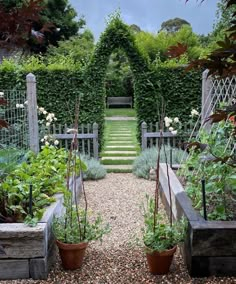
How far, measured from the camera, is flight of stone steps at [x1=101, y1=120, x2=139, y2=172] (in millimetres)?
6293

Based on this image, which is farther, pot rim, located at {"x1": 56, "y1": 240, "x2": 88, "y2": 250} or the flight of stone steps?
the flight of stone steps

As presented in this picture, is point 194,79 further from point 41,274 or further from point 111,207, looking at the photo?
point 41,274

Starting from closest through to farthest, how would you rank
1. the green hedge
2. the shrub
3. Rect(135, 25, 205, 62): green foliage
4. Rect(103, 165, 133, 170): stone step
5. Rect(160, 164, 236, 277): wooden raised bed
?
Rect(160, 164, 236, 277): wooden raised bed → the shrub → Rect(103, 165, 133, 170): stone step → the green hedge → Rect(135, 25, 205, 62): green foliage

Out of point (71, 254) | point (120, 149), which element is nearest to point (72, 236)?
point (71, 254)

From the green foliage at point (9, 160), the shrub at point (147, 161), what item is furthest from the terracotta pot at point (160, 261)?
the shrub at point (147, 161)

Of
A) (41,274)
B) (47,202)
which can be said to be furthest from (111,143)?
(41,274)

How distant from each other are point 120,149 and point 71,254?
5223mm

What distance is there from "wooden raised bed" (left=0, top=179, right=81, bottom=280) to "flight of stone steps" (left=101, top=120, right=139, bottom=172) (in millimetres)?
3686

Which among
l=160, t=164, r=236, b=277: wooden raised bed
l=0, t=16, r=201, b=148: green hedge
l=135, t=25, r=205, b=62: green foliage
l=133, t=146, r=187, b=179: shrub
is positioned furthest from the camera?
l=135, t=25, r=205, b=62: green foliage

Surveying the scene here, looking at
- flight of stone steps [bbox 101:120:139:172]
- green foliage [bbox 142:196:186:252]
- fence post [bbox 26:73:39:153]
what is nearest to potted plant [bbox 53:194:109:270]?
A: green foliage [bbox 142:196:186:252]

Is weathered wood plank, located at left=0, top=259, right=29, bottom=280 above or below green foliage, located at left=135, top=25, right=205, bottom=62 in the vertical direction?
below

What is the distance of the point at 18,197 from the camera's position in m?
2.64

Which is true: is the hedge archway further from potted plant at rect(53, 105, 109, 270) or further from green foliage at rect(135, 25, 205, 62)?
green foliage at rect(135, 25, 205, 62)

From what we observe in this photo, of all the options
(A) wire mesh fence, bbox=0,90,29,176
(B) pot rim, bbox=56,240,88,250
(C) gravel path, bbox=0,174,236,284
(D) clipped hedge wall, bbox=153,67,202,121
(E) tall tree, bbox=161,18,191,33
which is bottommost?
(C) gravel path, bbox=0,174,236,284
